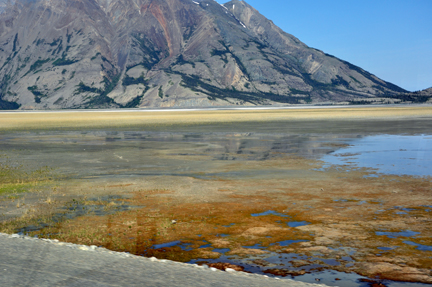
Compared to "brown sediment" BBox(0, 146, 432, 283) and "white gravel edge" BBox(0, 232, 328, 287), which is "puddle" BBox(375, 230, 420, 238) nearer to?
"brown sediment" BBox(0, 146, 432, 283)

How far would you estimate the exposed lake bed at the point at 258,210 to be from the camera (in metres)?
11.6

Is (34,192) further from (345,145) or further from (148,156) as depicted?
(345,145)

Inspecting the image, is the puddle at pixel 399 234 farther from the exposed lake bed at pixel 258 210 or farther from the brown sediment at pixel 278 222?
the brown sediment at pixel 278 222

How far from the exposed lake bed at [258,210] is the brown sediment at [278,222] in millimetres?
40

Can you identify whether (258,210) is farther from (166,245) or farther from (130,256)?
(130,256)

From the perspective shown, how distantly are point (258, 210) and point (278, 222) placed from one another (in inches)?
74.6

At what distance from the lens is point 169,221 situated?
15.6 m

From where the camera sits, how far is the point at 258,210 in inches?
674

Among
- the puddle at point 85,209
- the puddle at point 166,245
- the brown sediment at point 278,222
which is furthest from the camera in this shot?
the puddle at point 85,209

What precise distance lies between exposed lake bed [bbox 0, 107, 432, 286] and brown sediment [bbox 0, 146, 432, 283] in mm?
40

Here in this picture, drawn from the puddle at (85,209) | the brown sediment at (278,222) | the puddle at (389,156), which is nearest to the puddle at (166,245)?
the brown sediment at (278,222)

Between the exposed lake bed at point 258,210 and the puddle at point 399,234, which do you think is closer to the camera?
the exposed lake bed at point 258,210

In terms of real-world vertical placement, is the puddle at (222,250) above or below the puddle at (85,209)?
above

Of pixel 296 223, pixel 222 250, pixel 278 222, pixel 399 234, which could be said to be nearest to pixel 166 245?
pixel 222 250
